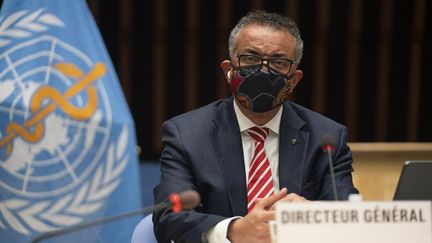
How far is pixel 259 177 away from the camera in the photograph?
2469 mm

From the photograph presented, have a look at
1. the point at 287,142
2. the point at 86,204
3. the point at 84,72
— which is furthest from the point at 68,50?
the point at 287,142

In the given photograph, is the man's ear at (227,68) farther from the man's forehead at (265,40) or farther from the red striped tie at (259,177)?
the red striped tie at (259,177)

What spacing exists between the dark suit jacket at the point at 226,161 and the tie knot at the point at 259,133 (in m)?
0.05

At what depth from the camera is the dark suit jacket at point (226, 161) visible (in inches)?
94.7

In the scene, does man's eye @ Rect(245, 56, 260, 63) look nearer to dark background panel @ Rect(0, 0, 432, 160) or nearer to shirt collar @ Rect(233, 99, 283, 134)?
shirt collar @ Rect(233, 99, 283, 134)

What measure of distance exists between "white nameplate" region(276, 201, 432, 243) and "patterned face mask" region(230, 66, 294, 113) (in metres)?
0.79

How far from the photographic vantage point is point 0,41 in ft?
9.53

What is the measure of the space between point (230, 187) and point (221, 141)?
0.18 m

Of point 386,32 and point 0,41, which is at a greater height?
point 0,41

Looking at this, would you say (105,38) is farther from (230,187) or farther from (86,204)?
(230,187)

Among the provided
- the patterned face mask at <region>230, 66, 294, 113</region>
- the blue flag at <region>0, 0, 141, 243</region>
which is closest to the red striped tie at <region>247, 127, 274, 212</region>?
the patterned face mask at <region>230, 66, 294, 113</region>

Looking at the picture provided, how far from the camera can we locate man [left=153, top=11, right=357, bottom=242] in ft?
7.89

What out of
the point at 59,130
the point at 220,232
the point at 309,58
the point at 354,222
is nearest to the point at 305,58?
the point at 309,58

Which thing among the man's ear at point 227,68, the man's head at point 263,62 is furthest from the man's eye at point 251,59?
the man's ear at point 227,68
